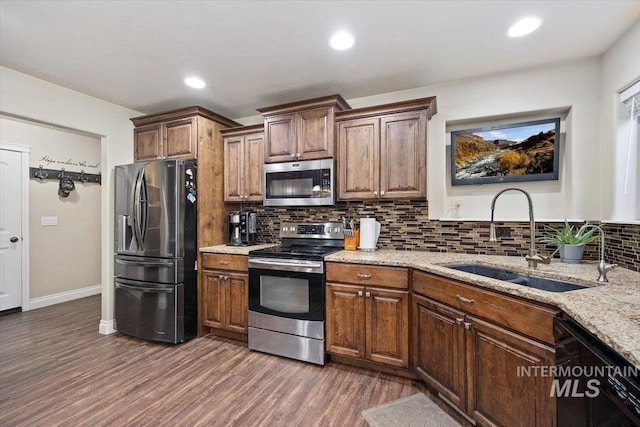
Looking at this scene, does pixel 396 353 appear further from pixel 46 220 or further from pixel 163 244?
pixel 46 220

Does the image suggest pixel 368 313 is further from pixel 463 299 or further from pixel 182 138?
pixel 182 138

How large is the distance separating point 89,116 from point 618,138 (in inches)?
183

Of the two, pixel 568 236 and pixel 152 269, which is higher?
pixel 568 236

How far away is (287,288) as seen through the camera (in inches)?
99.5

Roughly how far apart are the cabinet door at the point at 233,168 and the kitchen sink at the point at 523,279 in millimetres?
2324

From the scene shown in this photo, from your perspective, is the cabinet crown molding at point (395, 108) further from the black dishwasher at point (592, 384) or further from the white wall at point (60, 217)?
the white wall at point (60, 217)

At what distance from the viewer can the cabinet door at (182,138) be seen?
3.00 m

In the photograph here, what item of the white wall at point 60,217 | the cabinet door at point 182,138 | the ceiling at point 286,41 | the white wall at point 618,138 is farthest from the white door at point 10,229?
the white wall at point 618,138

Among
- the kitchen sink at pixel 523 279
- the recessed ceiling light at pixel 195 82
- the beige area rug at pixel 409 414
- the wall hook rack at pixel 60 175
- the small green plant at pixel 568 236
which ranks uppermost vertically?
the recessed ceiling light at pixel 195 82

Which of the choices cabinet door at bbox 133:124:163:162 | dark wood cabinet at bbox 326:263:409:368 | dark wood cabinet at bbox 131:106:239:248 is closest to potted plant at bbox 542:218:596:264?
dark wood cabinet at bbox 326:263:409:368

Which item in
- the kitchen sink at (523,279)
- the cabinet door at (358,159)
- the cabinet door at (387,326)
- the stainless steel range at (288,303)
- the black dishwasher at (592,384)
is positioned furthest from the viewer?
the cabinet door at (358,159)

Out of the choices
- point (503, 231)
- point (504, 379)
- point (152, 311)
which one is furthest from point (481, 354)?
point (152, 311)

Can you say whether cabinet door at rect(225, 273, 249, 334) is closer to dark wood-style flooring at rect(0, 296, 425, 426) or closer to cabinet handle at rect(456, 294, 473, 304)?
dark wood-style flooring at rect(0, 296, 425, 426)

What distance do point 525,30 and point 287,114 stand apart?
1979 mm
